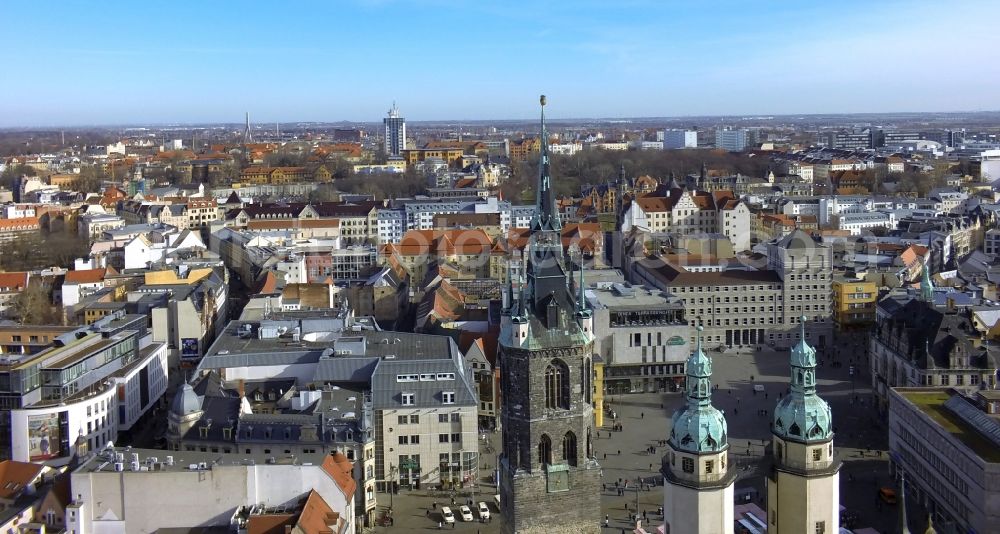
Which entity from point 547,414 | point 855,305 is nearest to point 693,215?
point 855,305

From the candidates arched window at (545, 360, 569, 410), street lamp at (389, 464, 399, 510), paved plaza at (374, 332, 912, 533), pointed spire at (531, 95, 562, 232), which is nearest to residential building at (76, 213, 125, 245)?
paved plaza at (374, 332, 912, 533)

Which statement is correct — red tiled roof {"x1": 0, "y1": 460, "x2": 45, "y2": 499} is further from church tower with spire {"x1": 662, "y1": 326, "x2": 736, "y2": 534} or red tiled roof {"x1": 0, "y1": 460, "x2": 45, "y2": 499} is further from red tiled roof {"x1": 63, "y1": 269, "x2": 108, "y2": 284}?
red tiled roof {"x1": 63, "y1": 269, "x2": 108, "y2": 284}

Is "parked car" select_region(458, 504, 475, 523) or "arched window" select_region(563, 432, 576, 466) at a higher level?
"arched window" select_region(563, 432, 576, 466)

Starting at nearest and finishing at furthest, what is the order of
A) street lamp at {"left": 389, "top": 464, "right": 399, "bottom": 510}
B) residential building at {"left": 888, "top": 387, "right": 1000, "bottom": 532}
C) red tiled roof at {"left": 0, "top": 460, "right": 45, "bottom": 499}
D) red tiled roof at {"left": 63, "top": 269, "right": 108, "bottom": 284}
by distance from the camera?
residential building at {"left": 888, "top": 387, "right": 1000, "bottom": 532}, red tiled roof at {"left": 0, "top": 460, "right": 45, "bottom": 499}, street lamp at {"left": 389, "top": 464, "right": 399, "bottom": 510}, red tiled roof at {"left": 63, "top": 269, "right": 108, "bottom": 284}

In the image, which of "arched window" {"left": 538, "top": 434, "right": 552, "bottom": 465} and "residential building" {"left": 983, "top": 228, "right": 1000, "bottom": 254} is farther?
"residential building" {"left": 983, "top": 228, "right": 1000, "bottom": 254}

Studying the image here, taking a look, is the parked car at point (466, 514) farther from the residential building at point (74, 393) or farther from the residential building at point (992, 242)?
the residential building at point (992, 242)

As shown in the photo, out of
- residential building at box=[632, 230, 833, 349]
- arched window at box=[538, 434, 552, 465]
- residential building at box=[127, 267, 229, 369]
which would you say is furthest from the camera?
residential building at box=[632, 230, 833, 349]

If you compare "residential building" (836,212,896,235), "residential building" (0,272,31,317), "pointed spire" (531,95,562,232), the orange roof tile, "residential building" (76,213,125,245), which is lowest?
the orange roof tile
